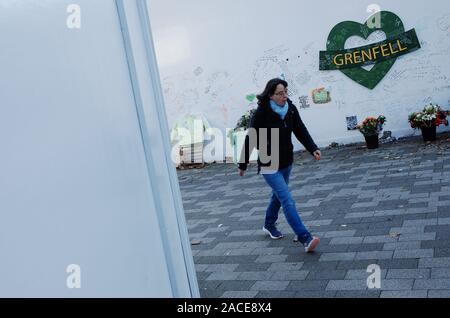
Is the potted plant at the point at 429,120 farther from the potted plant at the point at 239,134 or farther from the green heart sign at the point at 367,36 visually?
the potted plant at the point at 239,134

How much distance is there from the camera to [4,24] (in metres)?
1.38

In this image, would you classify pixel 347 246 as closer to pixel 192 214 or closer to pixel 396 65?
pixel 192 214

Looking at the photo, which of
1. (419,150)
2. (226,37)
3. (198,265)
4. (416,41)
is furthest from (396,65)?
(198,265)

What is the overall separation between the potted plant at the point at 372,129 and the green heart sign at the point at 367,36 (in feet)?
2.68

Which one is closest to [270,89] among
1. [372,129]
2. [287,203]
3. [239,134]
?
[287,203]

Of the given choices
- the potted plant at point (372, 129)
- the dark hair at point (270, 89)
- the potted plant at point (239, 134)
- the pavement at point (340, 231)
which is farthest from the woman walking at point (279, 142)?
the potted plant at point (239, 134)

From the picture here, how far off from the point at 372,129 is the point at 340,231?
16.8ft

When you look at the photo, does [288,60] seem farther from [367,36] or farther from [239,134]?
[239,134]

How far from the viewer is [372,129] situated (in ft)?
33.8

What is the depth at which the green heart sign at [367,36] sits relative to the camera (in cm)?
1028

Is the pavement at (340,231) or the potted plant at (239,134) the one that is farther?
the potted plant at (239,134)

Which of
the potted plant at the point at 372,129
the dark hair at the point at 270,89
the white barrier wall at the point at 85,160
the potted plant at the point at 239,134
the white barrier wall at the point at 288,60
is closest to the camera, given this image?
the white barrier wall at the point at 85,160

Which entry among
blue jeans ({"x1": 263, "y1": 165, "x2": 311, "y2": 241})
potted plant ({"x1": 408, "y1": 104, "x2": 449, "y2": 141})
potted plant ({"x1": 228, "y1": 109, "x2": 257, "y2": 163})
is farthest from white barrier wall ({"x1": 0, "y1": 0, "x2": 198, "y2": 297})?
potted plant ({"x1": 228, "y1": 109, "x2": 257, "y2": 163})
